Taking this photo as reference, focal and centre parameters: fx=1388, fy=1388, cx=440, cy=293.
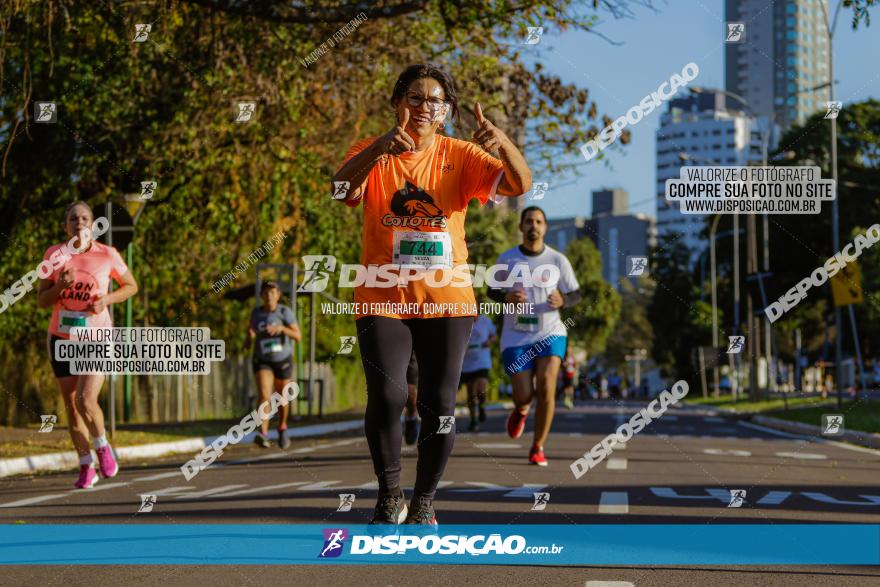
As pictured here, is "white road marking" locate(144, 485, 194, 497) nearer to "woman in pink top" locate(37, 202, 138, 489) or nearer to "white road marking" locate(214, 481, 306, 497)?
"white road marking" locate(214, 481, 306, 497)

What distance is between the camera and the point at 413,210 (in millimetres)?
6160

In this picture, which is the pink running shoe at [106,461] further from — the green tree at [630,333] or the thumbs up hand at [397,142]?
the green tree at [630,333]

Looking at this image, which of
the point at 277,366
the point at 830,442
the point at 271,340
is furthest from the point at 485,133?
the point at 830,442

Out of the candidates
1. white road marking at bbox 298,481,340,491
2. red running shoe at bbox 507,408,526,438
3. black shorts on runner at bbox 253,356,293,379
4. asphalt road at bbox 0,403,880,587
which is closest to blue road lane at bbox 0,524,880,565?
asphalt road at bbox 0,403,880,587

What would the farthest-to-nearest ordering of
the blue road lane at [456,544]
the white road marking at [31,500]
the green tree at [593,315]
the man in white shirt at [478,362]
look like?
1. the green tree at [593,315]
2. the man in white shirt at [478,362]
3. the white road marking at [31,500]
4. the blue road lane at [456,544]

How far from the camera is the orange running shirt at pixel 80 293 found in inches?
407

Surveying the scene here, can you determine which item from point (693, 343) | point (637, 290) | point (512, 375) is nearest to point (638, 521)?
point (512, 375)

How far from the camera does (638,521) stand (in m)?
7.99

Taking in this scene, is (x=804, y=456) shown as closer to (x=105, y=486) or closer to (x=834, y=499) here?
(x=834, y=499)

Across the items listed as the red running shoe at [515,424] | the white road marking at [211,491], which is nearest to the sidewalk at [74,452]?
the white road marking at [211,491]

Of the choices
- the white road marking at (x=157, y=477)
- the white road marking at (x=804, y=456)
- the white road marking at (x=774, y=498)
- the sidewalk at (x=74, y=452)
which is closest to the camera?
the white road marking at (x=774, y=498)

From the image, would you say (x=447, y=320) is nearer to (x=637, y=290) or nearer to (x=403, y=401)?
(x=403, y=401)

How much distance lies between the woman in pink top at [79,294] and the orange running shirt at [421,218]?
467cm

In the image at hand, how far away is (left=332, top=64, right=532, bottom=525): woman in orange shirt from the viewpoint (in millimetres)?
6102
